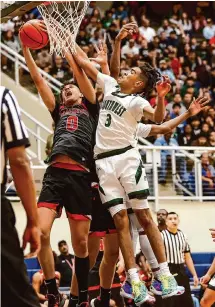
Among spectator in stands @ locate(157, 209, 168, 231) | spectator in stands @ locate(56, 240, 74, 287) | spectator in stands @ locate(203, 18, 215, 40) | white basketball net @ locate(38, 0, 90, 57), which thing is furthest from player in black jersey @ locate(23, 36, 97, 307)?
spectator in stands @ locate(203, 18, 215, 40)

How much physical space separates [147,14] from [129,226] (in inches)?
577

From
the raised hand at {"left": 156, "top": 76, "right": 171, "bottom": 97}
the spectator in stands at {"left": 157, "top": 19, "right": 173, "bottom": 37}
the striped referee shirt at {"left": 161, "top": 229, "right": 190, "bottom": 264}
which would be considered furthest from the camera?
the spectator in stands at {"left": 157, "top": 19, "right": 173, "bottom": 37}

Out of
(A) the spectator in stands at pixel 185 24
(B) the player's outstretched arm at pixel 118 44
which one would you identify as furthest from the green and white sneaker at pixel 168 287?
(A) the spectator in stands at pixel 185 24

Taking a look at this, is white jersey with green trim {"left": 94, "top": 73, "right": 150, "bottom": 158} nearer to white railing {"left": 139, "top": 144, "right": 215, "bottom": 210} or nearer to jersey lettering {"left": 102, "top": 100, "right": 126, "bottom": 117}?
jersey lettering {"left": 102, "top": 100, "right": 126, "bottom": 117}

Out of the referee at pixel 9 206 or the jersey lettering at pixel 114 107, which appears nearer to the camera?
the referee at pixel 9 206

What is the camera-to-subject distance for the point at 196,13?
73.7ft

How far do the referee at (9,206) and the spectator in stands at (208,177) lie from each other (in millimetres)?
9585

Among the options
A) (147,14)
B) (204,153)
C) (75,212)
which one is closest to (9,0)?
(75,212)

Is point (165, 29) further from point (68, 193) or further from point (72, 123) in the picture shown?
point (68, 193)

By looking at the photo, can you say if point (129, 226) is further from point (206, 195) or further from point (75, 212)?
point (206, 195)

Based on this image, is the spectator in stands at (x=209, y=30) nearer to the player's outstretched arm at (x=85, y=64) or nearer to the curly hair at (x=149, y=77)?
the curly hair at (x=149, y=77)

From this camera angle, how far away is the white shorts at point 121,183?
7.71 m

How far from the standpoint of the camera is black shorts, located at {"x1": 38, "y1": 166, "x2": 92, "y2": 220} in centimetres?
766

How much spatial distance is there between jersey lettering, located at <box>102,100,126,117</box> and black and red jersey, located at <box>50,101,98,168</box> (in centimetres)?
24
